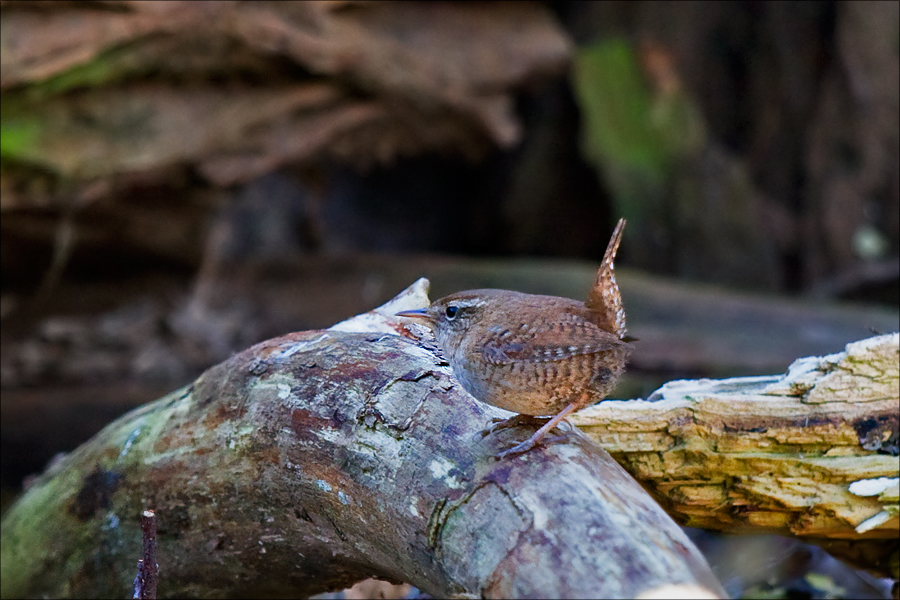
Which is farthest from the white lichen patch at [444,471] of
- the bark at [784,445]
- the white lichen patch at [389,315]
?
the white lichen patch at [389,315]

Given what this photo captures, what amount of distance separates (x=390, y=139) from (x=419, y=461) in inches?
211

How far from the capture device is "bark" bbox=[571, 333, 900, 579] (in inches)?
92.5

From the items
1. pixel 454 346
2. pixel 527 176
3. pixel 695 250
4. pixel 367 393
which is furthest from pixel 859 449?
pixel 527 176

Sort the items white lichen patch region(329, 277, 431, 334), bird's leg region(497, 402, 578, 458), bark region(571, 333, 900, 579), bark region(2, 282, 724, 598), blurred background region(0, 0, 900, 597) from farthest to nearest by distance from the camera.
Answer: blurred background region(0, 0, 900, 597), white lichen patch region(329, 277, 431, 334), bark region(571, 333, 900, 579), bird's leg region(497, 402, 578, 458), bark region(2, 282, 724, 598)

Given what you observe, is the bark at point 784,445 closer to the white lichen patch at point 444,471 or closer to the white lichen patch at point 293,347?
the white lichen patch at point 444,471

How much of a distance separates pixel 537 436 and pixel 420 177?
8553mm

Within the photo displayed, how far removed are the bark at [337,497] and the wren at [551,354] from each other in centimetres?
9

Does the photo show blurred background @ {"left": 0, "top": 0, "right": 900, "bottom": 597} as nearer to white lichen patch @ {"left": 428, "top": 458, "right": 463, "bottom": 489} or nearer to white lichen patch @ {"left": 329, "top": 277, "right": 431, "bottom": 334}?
white lichen patch @ {"left": 329, "top": 277, "right": 431, "bottom": 334}

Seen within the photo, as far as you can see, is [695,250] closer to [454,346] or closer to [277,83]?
[277,83]

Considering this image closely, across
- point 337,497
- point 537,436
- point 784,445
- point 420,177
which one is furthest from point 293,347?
point 420,177

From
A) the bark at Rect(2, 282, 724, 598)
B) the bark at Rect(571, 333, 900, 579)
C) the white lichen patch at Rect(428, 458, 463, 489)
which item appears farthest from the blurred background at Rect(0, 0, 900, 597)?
the white lichen patch at Rect(428, 458, 463, 489)

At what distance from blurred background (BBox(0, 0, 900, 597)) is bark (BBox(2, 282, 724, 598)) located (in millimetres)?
1737

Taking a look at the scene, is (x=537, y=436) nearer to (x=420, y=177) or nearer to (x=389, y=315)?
(x=389, y=315)

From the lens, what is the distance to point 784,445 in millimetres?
2385
